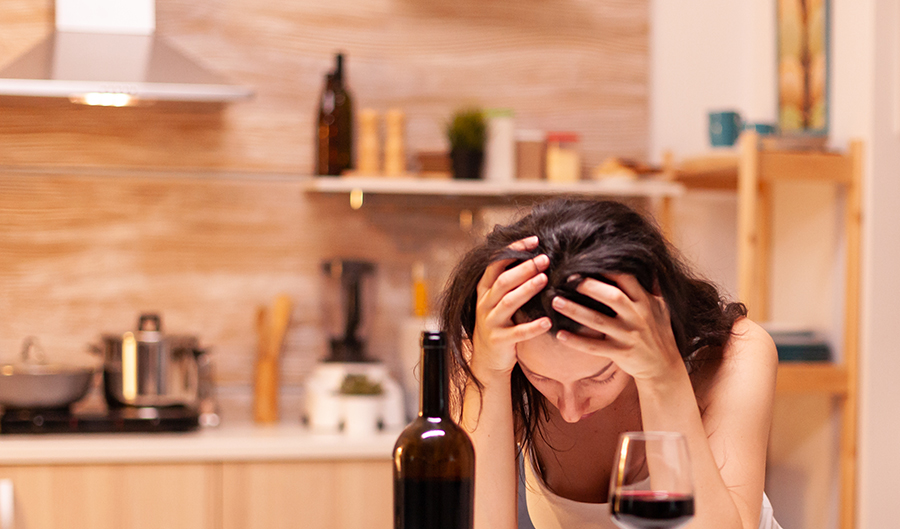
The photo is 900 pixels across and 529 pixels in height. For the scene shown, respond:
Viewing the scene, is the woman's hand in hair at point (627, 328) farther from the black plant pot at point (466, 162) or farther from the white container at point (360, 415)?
the black plant pot at point (466, 162)

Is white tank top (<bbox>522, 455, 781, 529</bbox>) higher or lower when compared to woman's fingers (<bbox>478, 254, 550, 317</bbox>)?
lower

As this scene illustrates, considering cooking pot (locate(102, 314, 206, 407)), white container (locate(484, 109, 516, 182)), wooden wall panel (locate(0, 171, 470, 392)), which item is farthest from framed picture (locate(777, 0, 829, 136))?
cooking pot (locate(102, 314, 206, 407))

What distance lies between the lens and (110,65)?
232 centimetres

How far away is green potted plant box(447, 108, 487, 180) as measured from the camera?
2.65 m

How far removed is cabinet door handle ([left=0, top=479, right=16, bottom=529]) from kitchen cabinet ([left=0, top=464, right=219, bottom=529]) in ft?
0.08

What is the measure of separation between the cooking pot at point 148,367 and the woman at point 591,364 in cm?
130

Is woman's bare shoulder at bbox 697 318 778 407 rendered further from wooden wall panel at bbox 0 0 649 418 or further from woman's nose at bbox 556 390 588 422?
wooden wall panel at bbox 0 0 649 418

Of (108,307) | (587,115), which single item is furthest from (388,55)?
(108,307)

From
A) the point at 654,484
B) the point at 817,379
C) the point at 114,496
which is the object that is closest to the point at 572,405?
the point at 654,484

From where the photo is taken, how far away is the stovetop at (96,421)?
2354mm

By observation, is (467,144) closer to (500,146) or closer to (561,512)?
(500,146)

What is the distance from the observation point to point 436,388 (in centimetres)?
85

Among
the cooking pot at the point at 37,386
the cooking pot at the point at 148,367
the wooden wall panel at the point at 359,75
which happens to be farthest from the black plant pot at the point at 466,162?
the cooking pot at the point at 37,386

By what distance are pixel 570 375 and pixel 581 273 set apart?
144mm
